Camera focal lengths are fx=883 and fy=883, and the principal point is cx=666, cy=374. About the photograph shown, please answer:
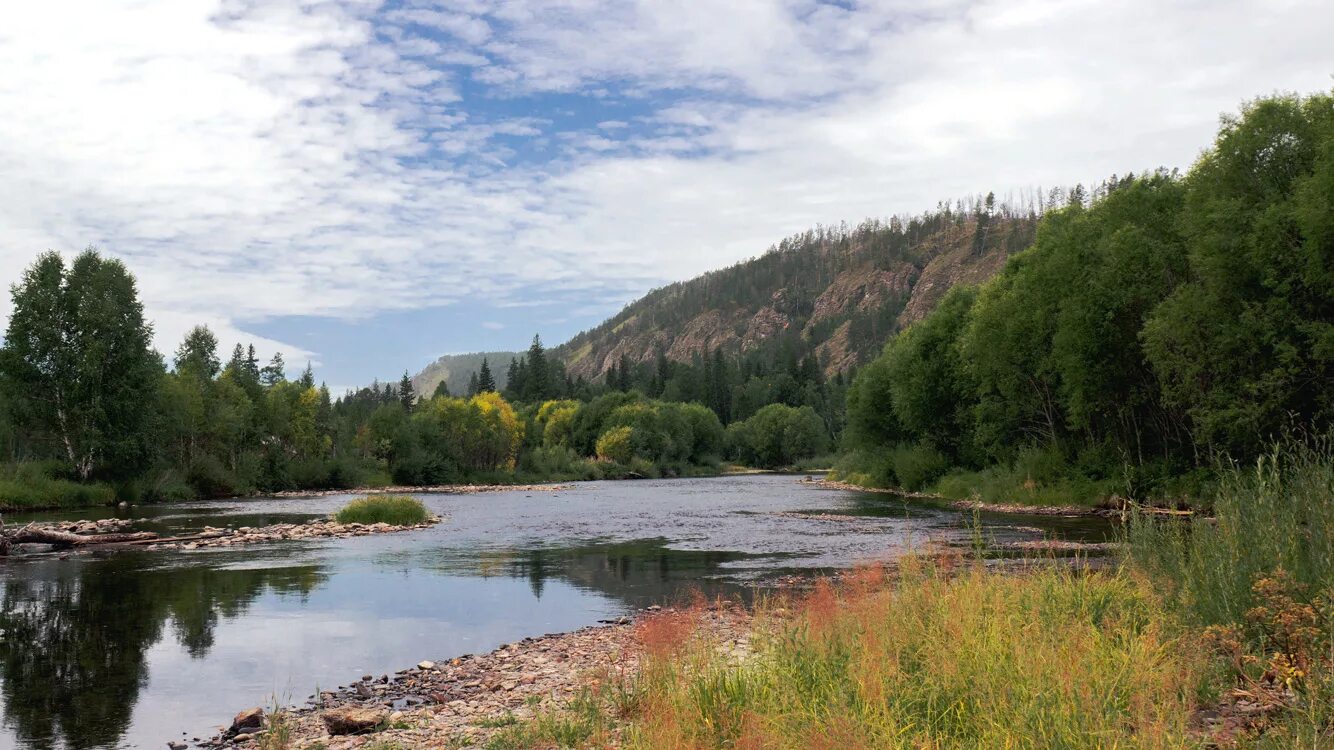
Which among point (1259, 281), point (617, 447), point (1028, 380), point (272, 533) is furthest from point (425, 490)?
point (1259, 281)

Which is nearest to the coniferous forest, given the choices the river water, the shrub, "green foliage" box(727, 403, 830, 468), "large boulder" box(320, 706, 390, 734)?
the river water

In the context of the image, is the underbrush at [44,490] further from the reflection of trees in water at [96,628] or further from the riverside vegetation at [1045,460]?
the reflection of trees in water at [96,628]

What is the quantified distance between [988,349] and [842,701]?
50.7 m

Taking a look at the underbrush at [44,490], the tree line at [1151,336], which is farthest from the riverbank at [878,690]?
the underbrush at [44,490]

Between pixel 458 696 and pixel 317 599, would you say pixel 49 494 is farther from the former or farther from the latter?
pixel 458 696

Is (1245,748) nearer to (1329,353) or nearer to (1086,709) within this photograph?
(1086,709)

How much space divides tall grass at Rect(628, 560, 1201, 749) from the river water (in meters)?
4.87

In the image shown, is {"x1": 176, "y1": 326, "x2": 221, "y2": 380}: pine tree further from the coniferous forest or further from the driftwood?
the driftwood

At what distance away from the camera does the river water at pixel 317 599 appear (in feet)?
42.3

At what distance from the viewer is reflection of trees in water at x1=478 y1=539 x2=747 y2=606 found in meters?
21.9

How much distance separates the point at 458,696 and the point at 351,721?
1.94 m

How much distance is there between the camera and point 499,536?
38.5 metres

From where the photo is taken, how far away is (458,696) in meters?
12.3

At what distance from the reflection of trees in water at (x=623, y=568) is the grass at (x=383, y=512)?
1474 centimetres
